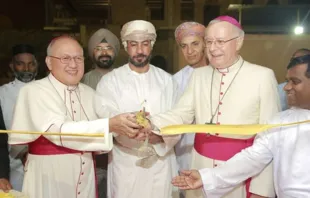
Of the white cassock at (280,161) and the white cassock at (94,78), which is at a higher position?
the white cassock at (94,78)

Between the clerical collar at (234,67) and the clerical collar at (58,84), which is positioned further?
the clerical collar at (58,84)

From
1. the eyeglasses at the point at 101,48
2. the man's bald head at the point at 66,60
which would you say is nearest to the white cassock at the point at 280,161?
the man's bald head at the point at 66,60

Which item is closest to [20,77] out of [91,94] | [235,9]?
[91,94]

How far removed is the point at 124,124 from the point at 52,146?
644 mm

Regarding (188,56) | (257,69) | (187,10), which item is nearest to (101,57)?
(188,56)

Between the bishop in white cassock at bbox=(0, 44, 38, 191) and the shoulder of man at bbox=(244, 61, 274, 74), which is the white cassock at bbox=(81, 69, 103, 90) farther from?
the shoulder of man at bbox=(244, 61, 274, 74)

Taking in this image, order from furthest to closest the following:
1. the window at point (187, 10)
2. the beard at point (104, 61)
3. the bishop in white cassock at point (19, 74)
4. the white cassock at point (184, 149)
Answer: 1. the window at point (187, 10)
2. the beard at point (104, 61)
3. the bishop in white cassock at point (19, 74)
4. the white cassock at point (184, 149)

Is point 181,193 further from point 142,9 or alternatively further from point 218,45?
point 142,9

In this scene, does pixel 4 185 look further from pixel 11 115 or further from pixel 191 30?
pixel 191 30

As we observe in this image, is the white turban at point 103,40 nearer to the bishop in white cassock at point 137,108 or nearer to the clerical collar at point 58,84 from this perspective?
the bishop in white cassock at point 137,108

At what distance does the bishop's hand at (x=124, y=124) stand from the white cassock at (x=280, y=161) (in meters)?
0.63

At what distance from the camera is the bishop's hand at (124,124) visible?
294 cm

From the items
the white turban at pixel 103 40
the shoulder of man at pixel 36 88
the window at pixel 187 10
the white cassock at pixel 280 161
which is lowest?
the white cassock at pixel 280 161

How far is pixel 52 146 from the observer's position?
312cm
